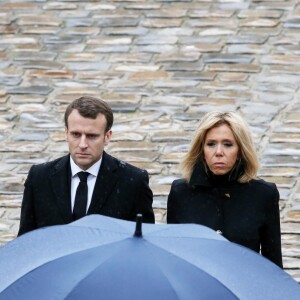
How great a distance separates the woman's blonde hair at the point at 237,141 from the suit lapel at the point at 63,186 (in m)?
0.61

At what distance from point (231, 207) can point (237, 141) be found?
348 millimetres

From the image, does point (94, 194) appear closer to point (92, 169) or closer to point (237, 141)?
point (92, 169)

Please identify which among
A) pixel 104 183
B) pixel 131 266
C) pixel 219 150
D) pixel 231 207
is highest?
pixel 219 150

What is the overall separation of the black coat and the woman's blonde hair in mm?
46

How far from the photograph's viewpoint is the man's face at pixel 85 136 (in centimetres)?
623

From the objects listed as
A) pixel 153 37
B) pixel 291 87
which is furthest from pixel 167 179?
pixel 153 37

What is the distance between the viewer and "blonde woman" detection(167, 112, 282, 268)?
6273 mm

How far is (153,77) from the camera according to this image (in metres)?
11.7

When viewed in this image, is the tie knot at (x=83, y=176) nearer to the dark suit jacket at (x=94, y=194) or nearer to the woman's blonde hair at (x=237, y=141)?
the dark suit jacket at (x=94, y=194)

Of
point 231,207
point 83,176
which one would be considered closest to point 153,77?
point 83,176

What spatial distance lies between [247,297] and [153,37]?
8.04m

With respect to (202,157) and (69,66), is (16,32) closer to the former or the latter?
(69,66)

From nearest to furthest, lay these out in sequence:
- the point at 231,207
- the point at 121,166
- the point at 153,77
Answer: the point at 231,207
the point at 121,166
the point at 153,77

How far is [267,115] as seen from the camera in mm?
10852
